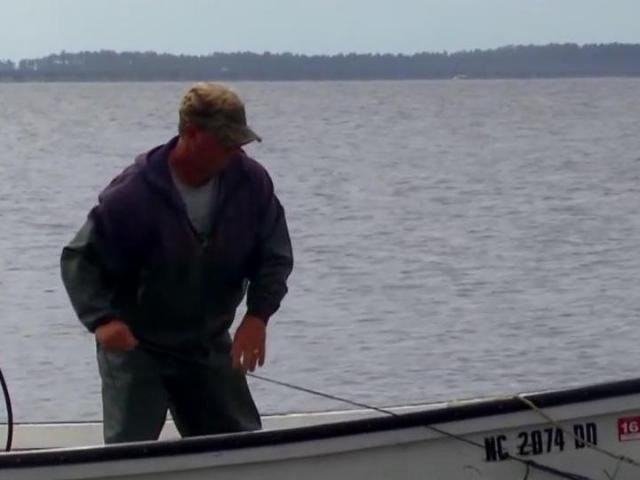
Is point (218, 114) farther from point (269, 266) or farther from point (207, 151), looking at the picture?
point (269, 266)

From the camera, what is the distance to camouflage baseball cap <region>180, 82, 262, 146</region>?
6074 mm

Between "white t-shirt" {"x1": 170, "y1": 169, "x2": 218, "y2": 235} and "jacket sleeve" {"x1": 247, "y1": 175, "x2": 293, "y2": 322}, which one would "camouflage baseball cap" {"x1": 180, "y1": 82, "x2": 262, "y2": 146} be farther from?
"jacket sleeve" {"x1": 247, "y1": 175, "x2": 293, "y2": 322}

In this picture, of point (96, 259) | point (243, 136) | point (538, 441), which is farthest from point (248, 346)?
point (538, 441)

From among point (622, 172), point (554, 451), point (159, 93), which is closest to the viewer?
point (554, 451)

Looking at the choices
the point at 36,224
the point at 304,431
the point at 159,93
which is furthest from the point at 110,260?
the point at 159,93

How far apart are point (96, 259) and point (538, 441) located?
1649 millimetres

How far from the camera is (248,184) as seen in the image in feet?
20.9

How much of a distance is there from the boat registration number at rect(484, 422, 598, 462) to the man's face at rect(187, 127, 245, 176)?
4.49 ft

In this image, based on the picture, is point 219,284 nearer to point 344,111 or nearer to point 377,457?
point 377,457

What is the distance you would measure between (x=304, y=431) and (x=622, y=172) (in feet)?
104

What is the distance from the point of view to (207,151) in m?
6.12

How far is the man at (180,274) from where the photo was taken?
625 centimetres

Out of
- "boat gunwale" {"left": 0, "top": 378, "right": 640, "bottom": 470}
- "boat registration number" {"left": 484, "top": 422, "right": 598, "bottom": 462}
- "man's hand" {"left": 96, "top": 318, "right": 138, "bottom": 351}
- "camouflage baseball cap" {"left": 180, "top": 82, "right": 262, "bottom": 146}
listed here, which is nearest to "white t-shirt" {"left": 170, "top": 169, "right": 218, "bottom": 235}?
"camouflage baseball cap" {"left": 180, "top": 82, "right": 262, "bottom": 146}

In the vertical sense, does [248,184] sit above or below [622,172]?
above
